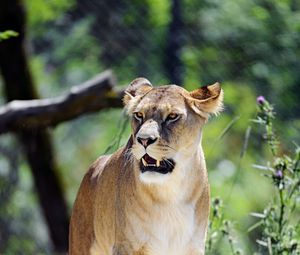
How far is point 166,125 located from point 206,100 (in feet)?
0.99

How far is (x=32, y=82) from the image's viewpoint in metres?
12.8

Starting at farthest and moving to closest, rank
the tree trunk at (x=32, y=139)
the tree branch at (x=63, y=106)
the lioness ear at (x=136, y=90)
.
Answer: the tree trunk at (x=32, y=139) → the tree branch at (x=63, y=106) → the lioness ear at (x=136, y=90)

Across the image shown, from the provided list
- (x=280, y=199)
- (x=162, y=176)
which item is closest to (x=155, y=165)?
(x=162, y=176)

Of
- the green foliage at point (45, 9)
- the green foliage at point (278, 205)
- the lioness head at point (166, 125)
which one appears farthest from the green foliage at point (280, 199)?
the green foliage at point (45, 9)

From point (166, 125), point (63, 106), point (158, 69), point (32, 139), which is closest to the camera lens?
point (166, 125)

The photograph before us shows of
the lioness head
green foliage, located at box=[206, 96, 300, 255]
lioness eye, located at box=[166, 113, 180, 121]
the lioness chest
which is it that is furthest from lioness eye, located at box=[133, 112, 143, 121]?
green foliage, located at box=[206, 96, 300, 255]

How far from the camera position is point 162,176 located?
573 centimetres

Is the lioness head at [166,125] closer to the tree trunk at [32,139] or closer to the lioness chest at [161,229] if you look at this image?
the lioness chest at [161,229]

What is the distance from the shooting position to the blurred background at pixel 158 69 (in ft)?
45.6

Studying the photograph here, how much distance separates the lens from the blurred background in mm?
13891

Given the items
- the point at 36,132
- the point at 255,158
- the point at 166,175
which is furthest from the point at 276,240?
the point at 255,158

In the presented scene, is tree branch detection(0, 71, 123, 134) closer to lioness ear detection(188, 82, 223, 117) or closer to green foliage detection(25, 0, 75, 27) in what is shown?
green foliage detection(25, 0, 75, 27)

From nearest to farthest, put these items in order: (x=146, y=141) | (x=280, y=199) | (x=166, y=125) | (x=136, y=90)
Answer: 1. (x=146, y=141)
2. (x=166, y=125)
3. (x=136, y=90)
4. (x=280, y=199)

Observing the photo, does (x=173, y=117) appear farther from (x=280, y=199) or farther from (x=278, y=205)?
(x=278, y=205)
